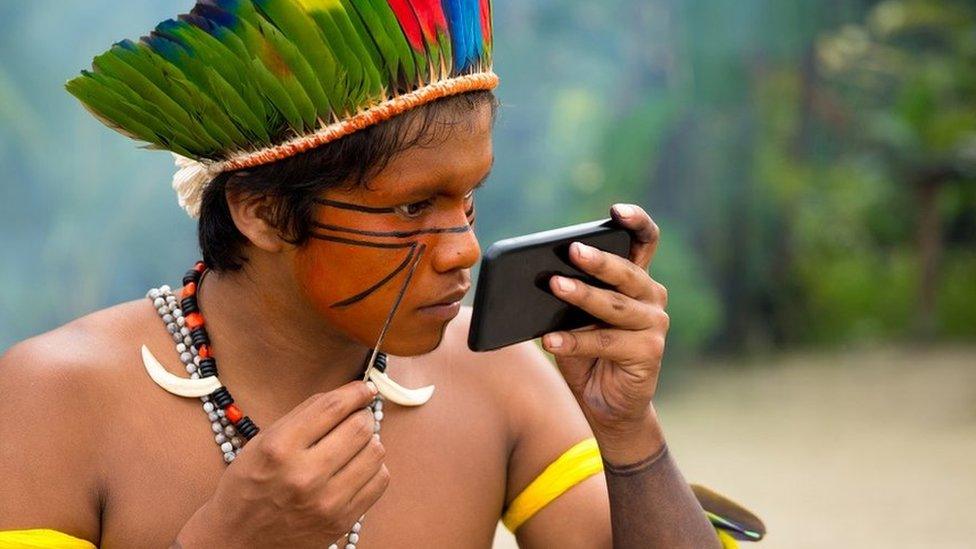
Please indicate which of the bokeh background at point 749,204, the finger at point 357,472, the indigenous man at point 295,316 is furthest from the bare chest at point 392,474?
the bokeh background at point 749,204

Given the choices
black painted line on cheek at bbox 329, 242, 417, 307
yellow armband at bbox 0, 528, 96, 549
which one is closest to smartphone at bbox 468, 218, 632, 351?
black painted line on cheek at bbox 329, 242, 417, 307

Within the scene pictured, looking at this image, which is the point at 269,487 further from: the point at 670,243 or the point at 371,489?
the point at 670,243

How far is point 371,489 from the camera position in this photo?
6.33 ft

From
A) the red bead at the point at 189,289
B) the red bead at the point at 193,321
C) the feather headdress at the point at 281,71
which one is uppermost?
the feather headdress at the point at 281,71

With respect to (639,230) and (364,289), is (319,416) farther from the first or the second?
(639,230)

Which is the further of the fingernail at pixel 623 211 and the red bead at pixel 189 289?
the red bead at pixel 189 289

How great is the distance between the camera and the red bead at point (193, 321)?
87.0 inches

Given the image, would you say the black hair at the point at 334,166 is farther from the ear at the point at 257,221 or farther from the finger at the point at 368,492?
the finger at the point at 368,492

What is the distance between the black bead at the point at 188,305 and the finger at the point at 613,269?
2.28 ft

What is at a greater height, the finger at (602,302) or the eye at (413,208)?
the eye at (413,208)

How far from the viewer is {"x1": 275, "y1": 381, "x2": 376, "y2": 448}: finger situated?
1.85 metres

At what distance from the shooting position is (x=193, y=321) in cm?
221

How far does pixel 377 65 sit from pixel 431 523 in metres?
0.83

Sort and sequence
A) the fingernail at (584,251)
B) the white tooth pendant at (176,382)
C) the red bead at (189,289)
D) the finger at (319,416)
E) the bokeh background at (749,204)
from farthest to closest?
1. the bokeh background at (749,204)
2. the red bead at (189,289)
3. the white tooth pendant at (176,382)
4. the fingernail at (584,251)
5. the finger at (319,416)
